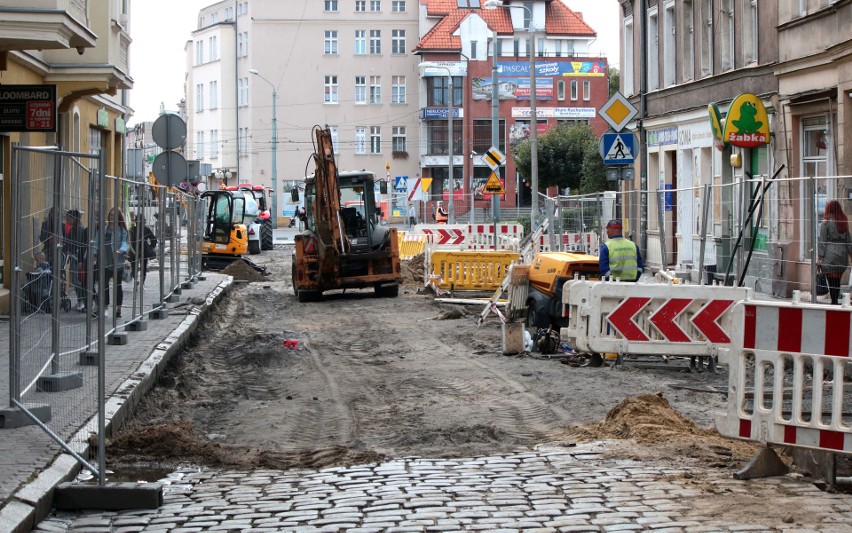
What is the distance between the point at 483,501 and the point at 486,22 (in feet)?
241

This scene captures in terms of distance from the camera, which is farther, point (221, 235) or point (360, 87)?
point (360, 87)

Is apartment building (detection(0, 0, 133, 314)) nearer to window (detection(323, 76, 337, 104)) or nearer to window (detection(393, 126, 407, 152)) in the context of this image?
window (detection(323, 76, 337, 104))

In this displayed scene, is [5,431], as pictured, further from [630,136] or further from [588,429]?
[630,136]

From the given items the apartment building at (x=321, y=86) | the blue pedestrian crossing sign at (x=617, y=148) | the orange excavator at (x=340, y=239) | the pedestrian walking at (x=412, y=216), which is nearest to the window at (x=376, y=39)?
the apartment building at (x=321, y=86)

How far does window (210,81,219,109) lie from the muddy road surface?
221 feet

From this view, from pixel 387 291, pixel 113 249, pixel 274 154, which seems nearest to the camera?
pixel 113 249

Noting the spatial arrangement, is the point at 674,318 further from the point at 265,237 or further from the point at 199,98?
the point at 199,98

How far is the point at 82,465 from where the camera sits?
7.65 m

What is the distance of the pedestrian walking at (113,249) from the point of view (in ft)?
31.5

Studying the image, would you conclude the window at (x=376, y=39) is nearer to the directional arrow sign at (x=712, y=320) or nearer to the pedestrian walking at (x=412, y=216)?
the pedestrian walking at (x=412, y=216)

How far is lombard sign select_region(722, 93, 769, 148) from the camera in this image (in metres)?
23.9

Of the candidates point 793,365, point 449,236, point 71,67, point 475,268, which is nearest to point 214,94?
point 449,236

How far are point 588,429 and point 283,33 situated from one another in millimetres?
73005

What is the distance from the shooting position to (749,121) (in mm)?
24094
